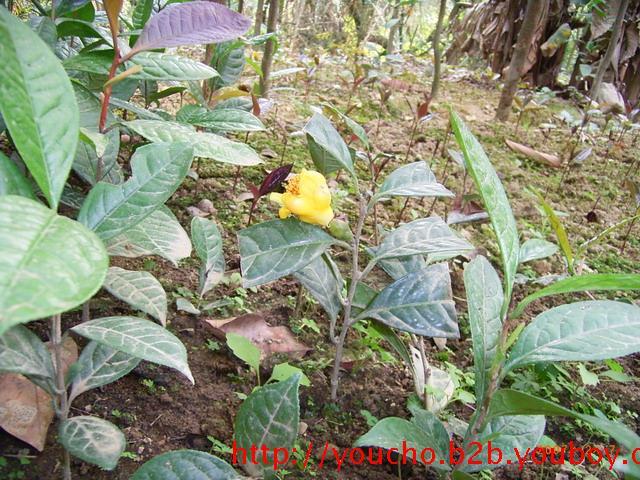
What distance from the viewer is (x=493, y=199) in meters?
0.95

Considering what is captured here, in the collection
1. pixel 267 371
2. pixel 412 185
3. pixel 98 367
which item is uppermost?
pixel 412 185

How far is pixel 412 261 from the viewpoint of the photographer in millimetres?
1339

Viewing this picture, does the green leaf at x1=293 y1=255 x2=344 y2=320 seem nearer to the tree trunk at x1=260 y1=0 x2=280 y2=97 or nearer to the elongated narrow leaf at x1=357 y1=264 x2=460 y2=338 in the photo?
the elongated narrow leaf at x1=357 y1=264 x2=460 y2=338

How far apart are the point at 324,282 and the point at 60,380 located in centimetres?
60

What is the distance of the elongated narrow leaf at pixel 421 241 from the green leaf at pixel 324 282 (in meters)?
0.15

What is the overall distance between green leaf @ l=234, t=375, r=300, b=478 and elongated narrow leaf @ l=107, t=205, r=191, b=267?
337mm

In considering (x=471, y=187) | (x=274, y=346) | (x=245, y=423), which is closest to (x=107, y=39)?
(x=274, y=346)

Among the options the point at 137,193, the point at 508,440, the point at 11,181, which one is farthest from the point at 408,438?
the point at 11,181

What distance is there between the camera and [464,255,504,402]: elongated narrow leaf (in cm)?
100

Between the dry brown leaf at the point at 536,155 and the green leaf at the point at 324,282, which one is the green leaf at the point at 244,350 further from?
the dry brown leaf at the point at 536,155

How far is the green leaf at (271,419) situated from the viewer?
33.8 inches

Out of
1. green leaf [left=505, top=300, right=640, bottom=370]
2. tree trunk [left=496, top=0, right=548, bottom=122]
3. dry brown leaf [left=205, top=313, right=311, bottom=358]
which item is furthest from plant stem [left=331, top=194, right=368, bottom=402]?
tree trunk [left=496, top=0, right=548, bottom=122]

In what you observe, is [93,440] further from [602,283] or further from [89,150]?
[602,283]

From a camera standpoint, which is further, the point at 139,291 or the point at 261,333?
the point at 261,333
